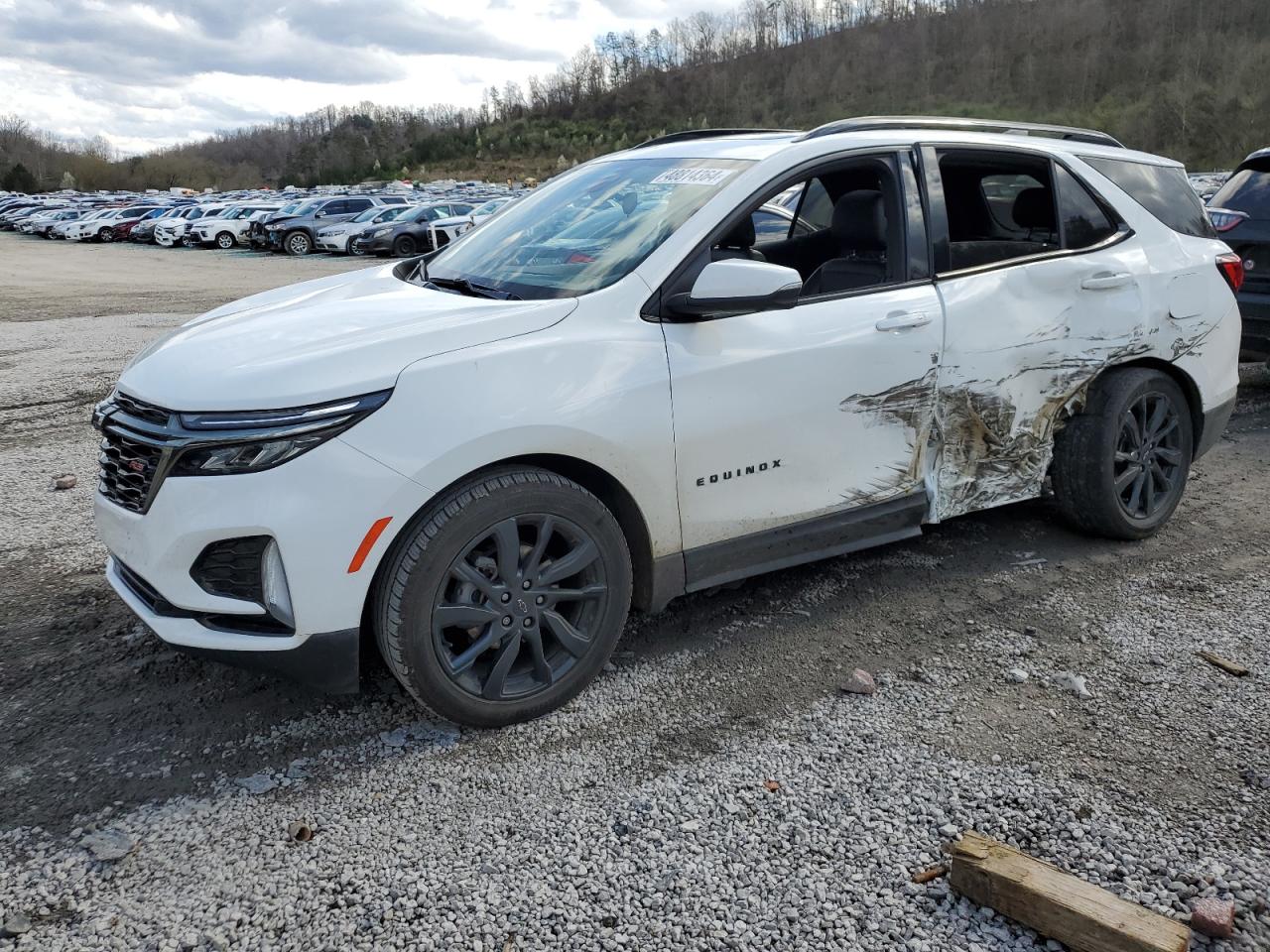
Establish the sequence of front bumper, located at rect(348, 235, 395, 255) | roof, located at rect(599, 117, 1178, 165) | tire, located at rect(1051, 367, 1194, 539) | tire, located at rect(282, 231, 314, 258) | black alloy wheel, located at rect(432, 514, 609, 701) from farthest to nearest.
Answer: tire, located at rect(282, 231, 314, 258), front bumper, located at rect(348, 235, 395, 255), tire, located at rect(1051, 367, 1194, 539), roof, located at rect(599, 117, 1178, 165), black alloy wheel, located at rect(432, 514, 609, 701)

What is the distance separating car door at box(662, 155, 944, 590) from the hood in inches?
23.5

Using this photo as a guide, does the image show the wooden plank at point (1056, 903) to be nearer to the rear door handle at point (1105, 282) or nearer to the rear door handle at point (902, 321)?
the rear door handle at point (902, 321)

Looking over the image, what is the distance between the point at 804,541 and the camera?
382cm

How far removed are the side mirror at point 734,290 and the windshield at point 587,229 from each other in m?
0.26

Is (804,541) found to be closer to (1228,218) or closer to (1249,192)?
(1228,218)

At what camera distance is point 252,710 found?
3424mm

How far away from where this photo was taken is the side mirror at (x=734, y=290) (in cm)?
334

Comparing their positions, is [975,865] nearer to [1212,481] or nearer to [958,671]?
[958,671]

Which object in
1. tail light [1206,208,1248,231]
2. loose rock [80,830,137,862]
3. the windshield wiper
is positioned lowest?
loose rock [80,830,137,862]

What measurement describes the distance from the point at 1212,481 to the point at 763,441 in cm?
361

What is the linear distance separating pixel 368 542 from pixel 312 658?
387mm

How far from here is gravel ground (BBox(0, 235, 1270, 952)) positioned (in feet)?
8.17

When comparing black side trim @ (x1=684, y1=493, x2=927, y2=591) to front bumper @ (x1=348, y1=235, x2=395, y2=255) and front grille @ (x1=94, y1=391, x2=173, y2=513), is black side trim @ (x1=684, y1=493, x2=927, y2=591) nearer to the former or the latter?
front grille @ (x1=94, y1=391, x2=173, y2=513)

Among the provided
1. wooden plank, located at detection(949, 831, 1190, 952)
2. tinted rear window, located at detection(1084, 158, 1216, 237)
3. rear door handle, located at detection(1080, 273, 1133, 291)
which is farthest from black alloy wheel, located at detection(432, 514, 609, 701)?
tinted rear window, located at detection(1084, 158, 1216, 237)
